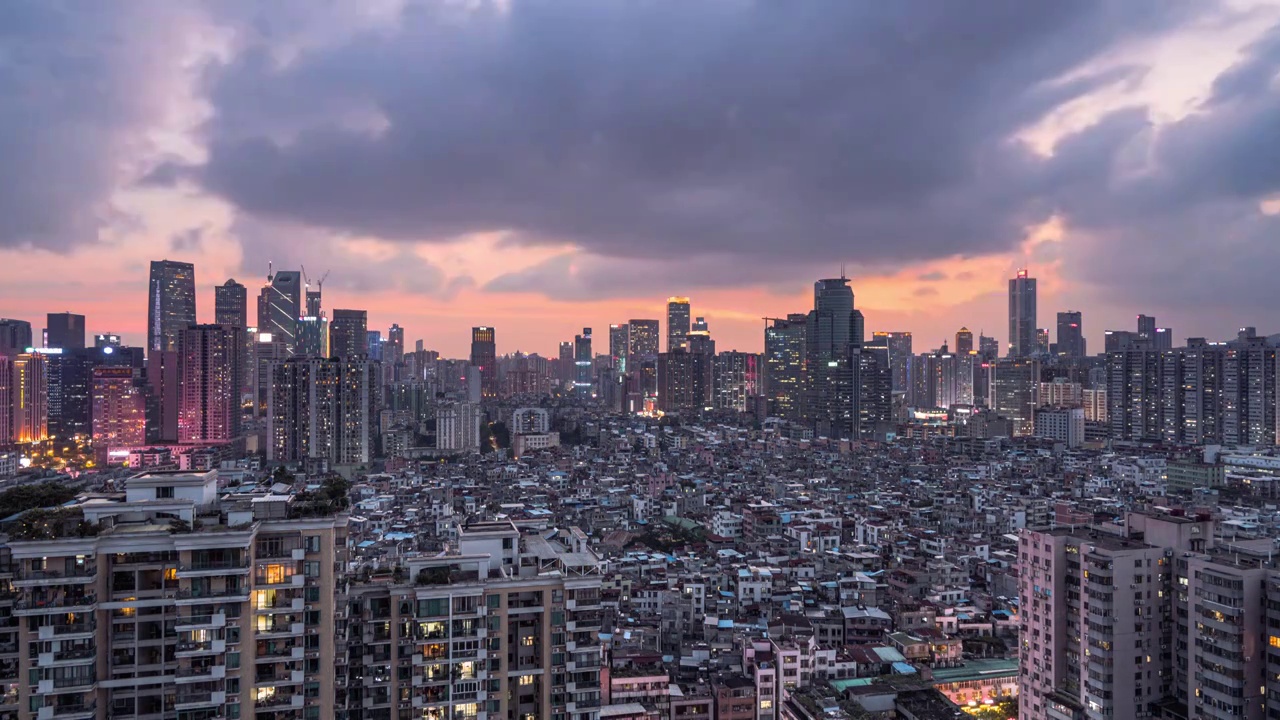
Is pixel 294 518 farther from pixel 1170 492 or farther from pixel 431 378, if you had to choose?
pixel 431 378

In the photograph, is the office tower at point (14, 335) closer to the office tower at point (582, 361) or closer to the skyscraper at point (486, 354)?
the skyscraper at point (486, 354)

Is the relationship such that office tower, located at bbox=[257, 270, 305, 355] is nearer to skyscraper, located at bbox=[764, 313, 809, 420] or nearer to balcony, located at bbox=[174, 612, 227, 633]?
skyscraper, located at bbox=[764, 313, 809, 420]

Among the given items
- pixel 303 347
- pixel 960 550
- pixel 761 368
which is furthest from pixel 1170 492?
pixel 303 347

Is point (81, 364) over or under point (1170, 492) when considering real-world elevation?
over

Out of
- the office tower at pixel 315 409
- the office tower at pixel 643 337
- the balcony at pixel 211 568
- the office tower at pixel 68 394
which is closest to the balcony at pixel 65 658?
the balcony at pixel 211 568

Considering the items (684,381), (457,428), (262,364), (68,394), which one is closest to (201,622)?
(457,428)

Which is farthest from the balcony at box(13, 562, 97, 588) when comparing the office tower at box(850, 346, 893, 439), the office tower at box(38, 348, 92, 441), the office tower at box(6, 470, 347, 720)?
the office tower at box(850, 346, 893, 439)
